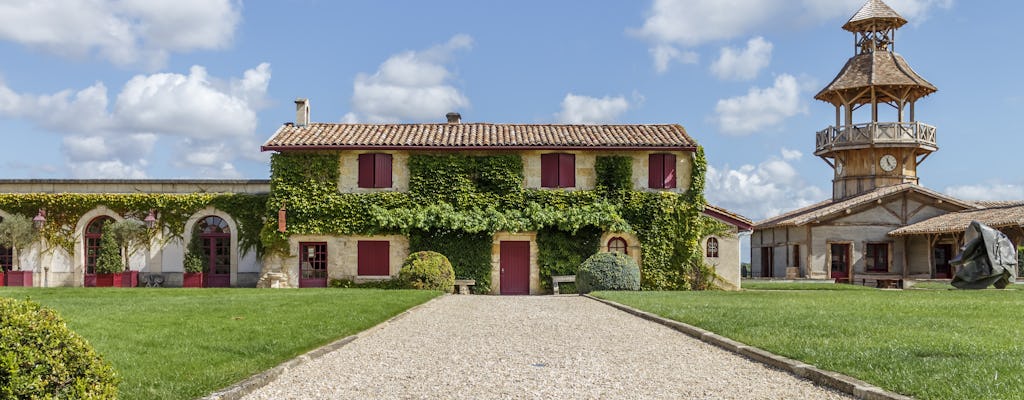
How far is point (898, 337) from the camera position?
10.2 m

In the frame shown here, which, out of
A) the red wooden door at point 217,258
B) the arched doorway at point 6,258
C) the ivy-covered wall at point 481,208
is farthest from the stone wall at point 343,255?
the arched doorway at point 6,258

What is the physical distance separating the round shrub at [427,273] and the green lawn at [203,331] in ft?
19.6

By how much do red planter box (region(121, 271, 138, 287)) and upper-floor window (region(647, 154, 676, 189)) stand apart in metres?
16.5

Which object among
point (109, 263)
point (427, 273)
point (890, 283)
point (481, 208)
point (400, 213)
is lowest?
point (890, 283)

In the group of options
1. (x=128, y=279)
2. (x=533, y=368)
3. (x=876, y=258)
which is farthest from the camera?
(x=876, y=258)

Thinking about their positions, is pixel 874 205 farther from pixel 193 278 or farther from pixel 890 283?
pixel 193 278

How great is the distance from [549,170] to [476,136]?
2659mm

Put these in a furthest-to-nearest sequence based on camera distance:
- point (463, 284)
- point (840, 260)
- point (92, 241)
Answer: point (840, 260)
point (92, 241)
point (463, 284)

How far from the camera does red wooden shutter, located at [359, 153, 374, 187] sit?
2736 cm

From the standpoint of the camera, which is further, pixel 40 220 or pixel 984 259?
pixel 40 220

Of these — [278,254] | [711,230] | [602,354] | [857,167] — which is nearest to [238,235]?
[278,254]

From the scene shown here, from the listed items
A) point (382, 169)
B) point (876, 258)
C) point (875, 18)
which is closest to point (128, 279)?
point (382, 169)

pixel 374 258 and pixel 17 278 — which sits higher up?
pixel 374 258

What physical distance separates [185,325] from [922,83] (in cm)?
3524
